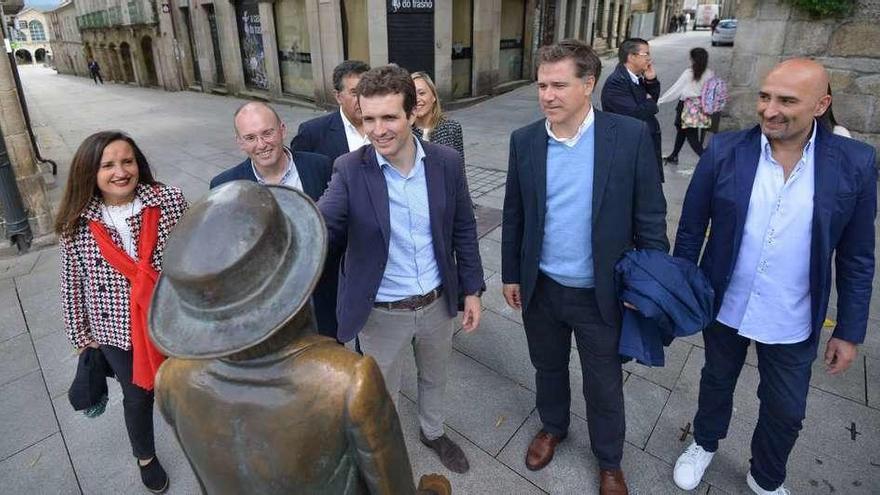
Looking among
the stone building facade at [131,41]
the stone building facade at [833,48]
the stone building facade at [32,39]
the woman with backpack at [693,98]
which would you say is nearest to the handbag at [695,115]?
the woman with backpack at [693,98]

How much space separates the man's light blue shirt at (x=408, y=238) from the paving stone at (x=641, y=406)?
1.65 meters

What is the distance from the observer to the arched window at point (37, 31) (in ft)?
247

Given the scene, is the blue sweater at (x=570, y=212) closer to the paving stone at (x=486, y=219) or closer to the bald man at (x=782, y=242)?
the bald man at (x=782, y=242)

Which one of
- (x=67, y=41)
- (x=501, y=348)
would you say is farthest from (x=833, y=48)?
(x=67, y=41)

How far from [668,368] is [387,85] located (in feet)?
9.45

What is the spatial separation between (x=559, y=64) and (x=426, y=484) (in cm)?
184

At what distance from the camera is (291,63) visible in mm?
16828

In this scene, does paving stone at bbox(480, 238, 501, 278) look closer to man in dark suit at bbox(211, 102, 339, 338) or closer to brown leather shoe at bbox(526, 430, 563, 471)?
brown leather shoe at bbox(526, 430, 563, 471)

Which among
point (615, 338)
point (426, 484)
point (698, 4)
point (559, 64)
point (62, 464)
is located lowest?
point (62, 464)

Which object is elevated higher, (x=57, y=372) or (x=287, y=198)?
(x=287, y=198)

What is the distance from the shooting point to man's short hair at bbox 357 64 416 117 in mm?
2135

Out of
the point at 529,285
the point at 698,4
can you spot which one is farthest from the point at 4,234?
the point at 698,4

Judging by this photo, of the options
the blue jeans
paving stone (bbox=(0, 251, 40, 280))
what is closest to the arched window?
paving stone (bbox=(0, 251, 40, 280))

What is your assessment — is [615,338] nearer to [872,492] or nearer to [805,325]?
[805,325]
